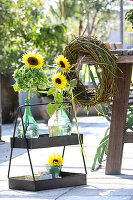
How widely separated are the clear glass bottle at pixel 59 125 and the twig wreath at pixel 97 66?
0.18 meters

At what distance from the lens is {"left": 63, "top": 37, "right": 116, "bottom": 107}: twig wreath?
8.63 feet

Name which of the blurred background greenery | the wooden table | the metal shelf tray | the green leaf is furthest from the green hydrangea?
the blurred background greenery

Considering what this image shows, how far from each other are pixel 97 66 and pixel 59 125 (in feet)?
1.43

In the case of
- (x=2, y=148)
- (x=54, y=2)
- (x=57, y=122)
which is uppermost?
(x=54, y=2)

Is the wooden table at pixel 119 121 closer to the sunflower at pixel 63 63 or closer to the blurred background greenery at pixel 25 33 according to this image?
the sunflower at pixel 63 63

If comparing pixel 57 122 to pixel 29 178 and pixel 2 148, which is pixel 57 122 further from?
pixel 2 148

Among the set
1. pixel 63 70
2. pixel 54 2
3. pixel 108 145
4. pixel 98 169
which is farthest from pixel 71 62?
pixel 54 2

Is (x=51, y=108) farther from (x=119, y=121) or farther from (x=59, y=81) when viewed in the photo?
(x=119, y=121)

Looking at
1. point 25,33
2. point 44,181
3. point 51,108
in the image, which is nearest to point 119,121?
point 51,108

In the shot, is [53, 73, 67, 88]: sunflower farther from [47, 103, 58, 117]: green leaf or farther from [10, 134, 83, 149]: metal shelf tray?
[10, 134, 83, 149]: metal shelf tray

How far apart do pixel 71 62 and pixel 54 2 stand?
1131cm

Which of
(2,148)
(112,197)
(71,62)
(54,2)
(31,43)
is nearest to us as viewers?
(112,197)

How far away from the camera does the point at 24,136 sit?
8.30 feet

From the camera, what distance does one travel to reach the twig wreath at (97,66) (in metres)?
2.63
